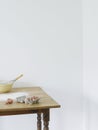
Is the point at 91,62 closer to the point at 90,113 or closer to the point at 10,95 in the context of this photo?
the point at 90,113

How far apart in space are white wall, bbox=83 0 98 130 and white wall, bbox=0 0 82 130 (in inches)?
3.1

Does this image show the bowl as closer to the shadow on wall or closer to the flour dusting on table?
the flour dusting on table

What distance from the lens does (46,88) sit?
2.55 meters

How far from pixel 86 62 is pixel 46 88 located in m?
0.52

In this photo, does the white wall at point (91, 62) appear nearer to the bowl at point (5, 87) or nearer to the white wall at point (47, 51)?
the white wall at point (47, 51)

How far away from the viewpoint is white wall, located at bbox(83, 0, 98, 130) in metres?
2.34

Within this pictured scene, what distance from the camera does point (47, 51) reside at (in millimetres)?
2520

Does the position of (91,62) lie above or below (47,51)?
below

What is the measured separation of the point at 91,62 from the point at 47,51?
18.8 inches

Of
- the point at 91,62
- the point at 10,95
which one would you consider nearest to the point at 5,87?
the point at 10,95

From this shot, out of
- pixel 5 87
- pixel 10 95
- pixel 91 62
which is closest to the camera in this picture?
pixel 10 95

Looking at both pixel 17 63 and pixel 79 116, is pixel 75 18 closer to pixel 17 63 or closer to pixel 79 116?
pixel 17 63

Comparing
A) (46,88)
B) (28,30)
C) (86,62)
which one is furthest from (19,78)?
(86,62)

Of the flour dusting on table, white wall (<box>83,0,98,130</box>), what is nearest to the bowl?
the flour dusting on table
